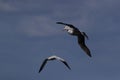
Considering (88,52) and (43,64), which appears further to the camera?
(43,64)

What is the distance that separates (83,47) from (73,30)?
2928 millimetres

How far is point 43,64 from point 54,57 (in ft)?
6.00

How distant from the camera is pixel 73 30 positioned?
36.5 metres

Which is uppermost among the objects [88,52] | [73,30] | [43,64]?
[73,30]

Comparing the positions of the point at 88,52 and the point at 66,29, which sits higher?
the point at 66,29

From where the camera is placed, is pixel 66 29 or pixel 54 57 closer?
pixel 66 29

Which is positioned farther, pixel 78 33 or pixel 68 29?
pixel 78 33

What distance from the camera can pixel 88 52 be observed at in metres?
36.3

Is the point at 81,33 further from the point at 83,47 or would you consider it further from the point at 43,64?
the point at 43,64

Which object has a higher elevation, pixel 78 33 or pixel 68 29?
pixel 68 29

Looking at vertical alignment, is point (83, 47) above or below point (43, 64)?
above

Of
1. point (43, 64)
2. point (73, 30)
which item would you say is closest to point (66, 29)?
point (73, 30)

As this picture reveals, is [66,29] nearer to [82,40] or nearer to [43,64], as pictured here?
[82,40]

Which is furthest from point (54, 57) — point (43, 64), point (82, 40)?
point (82, 40)
